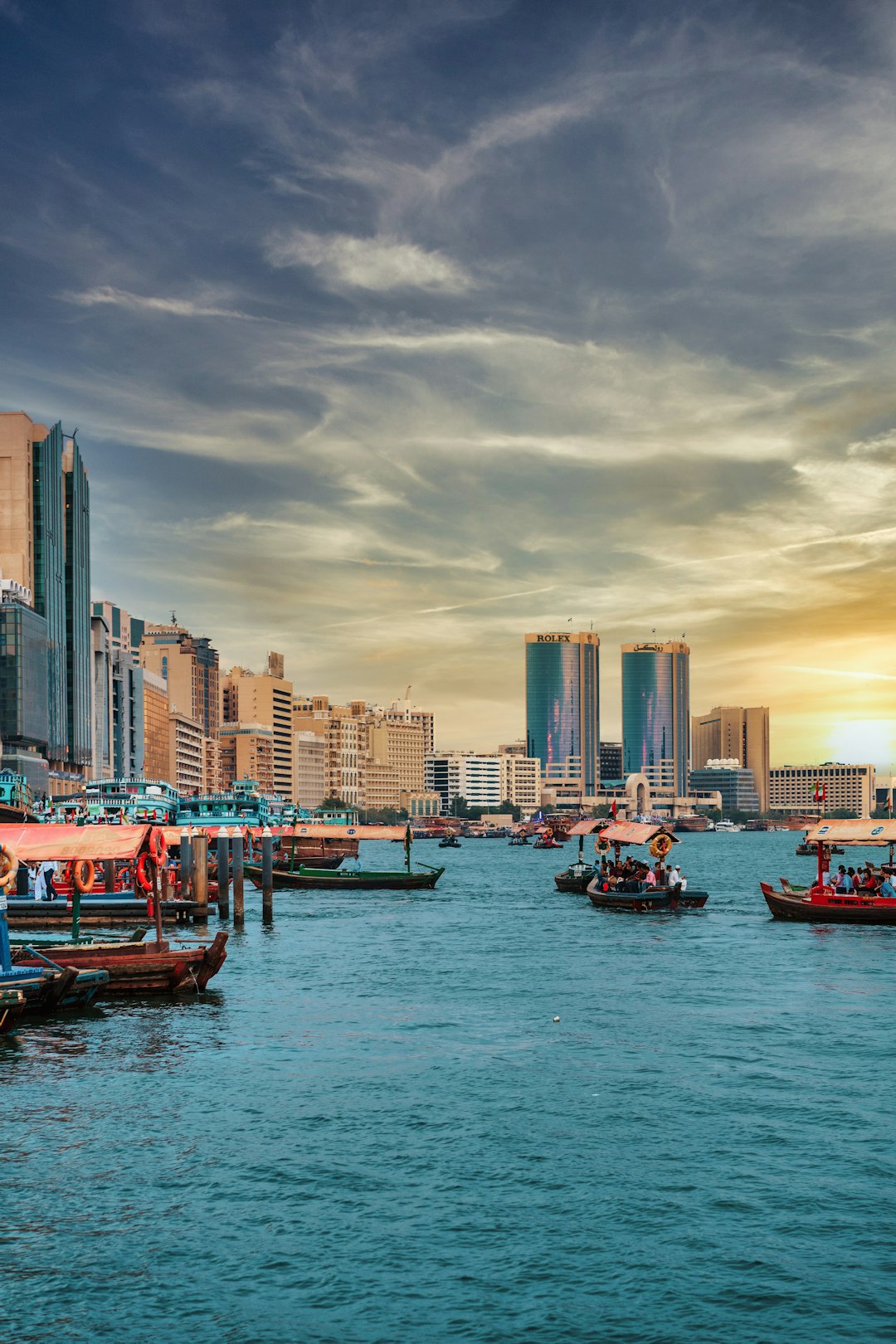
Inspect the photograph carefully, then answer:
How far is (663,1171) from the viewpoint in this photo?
24812 mm

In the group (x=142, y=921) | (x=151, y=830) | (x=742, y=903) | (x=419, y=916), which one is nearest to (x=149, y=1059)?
(x=151, y=830)

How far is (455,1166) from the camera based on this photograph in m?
25.2

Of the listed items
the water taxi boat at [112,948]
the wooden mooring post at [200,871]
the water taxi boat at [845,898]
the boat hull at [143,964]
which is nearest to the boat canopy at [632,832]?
the water taxi boat at [845,898]

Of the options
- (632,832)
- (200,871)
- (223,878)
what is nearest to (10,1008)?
(200,871)

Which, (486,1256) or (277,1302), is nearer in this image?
(277,1302)

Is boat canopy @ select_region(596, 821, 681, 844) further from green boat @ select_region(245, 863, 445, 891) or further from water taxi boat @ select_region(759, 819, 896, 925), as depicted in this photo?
green boat @ select_region(245, 863, 445, 891)

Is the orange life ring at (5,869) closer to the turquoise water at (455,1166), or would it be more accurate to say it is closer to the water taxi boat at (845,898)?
the turquoise water at (455,1166)

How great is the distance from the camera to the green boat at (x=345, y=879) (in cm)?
9738

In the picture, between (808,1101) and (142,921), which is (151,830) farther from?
(808,1101)

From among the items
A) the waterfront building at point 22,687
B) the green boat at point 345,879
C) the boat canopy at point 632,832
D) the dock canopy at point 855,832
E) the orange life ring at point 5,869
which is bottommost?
the green boat at point 345,879

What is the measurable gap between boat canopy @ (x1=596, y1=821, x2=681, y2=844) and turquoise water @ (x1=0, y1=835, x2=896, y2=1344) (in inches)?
1034

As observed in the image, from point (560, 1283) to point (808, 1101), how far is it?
1194 centimetres

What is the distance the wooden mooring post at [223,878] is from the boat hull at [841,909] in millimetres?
29854

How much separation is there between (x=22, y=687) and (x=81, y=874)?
457ft
